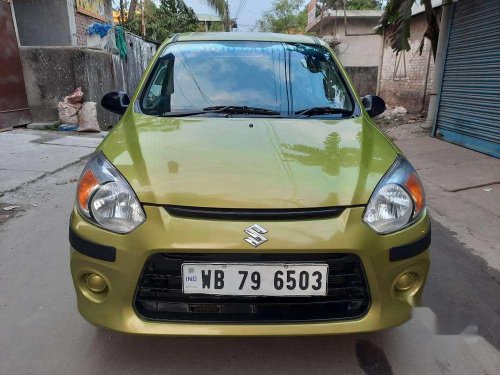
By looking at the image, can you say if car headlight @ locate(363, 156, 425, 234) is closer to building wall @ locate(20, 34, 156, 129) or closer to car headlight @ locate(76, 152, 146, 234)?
car headlight @ locate(76, 152, 146, 234)

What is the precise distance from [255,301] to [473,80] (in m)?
6.94

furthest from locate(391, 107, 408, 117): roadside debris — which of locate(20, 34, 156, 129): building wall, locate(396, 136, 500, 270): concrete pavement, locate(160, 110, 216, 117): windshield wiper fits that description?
locate(160, 110, 216, 117): windshield wiper

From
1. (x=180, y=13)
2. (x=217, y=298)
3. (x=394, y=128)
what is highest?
(x=180, y=13)

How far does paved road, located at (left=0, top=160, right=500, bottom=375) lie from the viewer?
6.62 ft

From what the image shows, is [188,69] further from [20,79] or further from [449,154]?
[20,79]

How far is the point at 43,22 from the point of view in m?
9.95

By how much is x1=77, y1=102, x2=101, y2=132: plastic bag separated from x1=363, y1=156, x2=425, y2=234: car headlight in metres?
7.63

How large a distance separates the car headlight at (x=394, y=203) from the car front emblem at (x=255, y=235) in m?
0.43

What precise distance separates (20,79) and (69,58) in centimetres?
102

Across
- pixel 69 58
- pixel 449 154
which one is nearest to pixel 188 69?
pixel 449 154

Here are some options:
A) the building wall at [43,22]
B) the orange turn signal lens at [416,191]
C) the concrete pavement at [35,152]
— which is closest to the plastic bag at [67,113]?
the concrete pavement at [35,152]

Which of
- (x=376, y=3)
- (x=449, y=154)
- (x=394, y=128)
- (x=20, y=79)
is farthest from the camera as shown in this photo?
(x=376, y=3)

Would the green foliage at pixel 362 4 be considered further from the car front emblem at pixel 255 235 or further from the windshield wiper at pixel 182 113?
the car front emblem at pixel 255 235

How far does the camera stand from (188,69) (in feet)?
9.64
